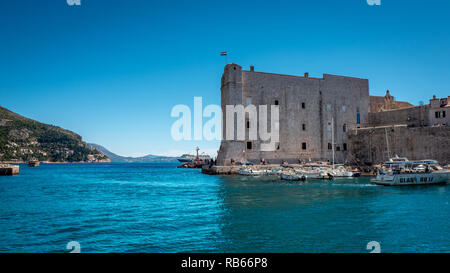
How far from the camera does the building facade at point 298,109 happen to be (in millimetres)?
40125

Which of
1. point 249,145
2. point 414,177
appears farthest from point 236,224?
point 249,145

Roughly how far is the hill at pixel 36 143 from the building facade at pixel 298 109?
8124cm

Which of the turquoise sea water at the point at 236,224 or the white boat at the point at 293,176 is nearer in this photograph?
the turquoise sea water at the point at 236,224

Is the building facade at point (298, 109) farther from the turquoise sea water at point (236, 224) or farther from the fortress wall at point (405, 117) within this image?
the turquoise sea water at point (236, 224)

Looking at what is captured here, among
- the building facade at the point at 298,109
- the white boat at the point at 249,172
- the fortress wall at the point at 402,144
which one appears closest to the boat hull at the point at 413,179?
the fortress wall at the point at 402,144

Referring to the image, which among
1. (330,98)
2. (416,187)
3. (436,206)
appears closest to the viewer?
(436,206)

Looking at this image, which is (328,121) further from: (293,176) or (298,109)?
(293,176)

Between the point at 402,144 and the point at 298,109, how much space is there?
1376cm

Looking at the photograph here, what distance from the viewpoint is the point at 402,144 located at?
34.9 metres

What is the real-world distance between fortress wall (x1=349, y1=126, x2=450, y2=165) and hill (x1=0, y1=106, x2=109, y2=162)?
93.5 metres
